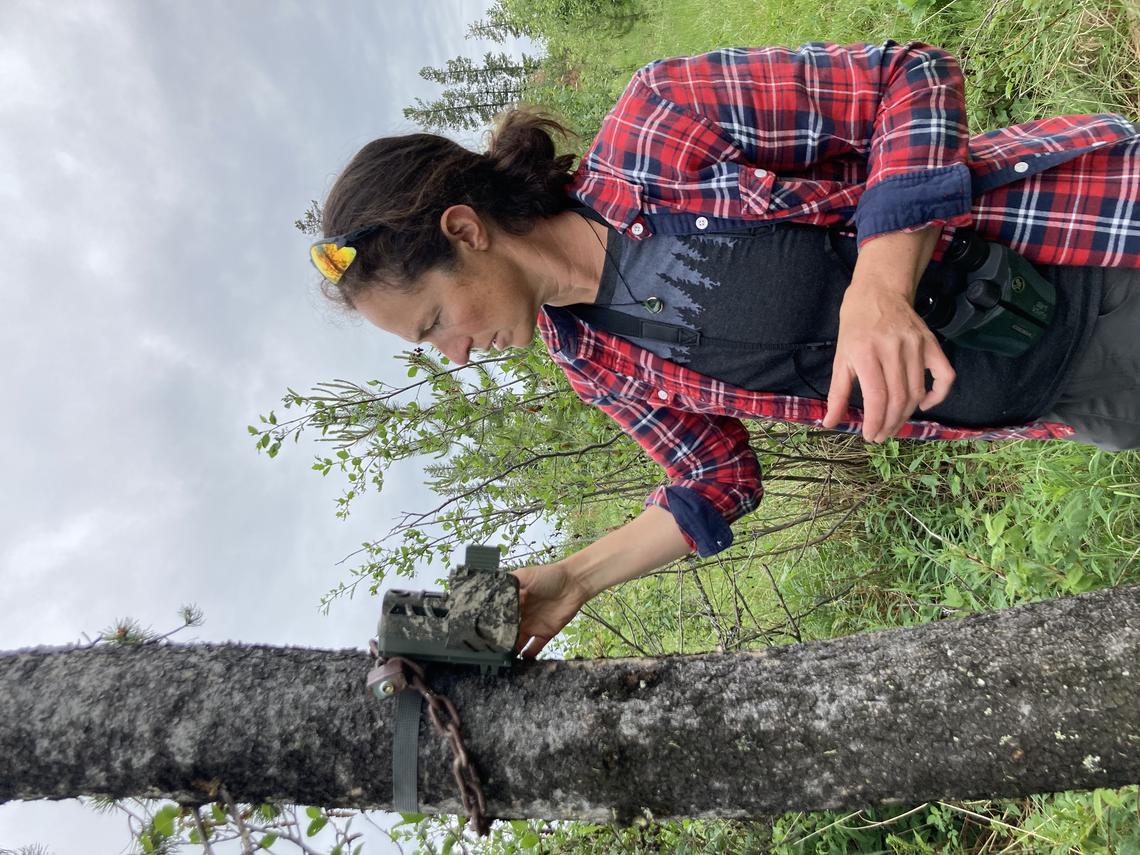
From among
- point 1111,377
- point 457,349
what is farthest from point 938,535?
point 457,349

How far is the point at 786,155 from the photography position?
1.53 metres

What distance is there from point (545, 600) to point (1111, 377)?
137 centimetres

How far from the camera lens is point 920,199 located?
4.33 ft

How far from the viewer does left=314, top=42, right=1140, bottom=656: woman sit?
1.37 meters

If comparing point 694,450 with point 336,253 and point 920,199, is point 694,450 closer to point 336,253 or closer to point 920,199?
point 920,199

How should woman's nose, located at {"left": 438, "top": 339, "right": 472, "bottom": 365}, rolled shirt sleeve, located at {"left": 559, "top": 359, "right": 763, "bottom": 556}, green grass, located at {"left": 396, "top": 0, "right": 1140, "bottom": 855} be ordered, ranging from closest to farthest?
woman's nose, located at {"left": 438, "top": 339, "right": 472, "bottom": 365}
rolled shirt sleeve, located at {"left": 559, "top": 359, "right": 763, "bottom": 556}
green grass, located at {"left": 396, "top": 0, "right": 1140, "bottom": 855}

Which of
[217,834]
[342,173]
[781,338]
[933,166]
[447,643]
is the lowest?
[217,834]

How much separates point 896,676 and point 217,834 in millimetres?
1239

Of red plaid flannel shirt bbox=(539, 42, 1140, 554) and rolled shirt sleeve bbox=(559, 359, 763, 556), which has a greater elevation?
red plaid flannel shirt bbox=(539, 42, 1140, 554)

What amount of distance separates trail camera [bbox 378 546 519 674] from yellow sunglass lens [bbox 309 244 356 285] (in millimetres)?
722

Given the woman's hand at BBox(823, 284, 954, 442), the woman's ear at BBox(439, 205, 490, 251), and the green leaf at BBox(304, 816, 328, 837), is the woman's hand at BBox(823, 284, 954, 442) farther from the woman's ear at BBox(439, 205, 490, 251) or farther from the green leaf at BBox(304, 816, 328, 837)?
the green leaf at BBox(304, 816, 328, 837)

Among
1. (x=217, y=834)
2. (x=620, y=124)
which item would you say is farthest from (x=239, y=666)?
(x=620, y=124)

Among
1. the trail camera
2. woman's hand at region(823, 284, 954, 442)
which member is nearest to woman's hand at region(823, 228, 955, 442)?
woman's hand at region(823, 284, 954, 442)

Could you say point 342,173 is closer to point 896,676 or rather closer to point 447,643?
point 447,643
